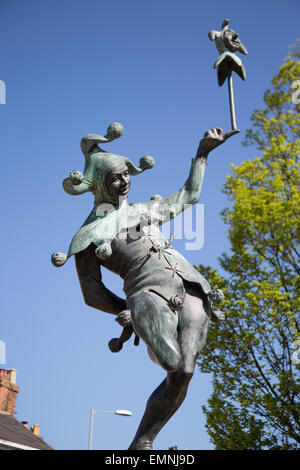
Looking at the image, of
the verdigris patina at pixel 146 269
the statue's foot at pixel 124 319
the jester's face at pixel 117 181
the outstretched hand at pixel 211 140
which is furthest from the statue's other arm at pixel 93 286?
the outstretched hand at pixel 211 140

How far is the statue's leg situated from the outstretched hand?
141cm

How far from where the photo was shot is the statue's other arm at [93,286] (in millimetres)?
4023

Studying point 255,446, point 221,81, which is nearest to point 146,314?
point 221,81

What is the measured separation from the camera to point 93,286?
4035 millimetres

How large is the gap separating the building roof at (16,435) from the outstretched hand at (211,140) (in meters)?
12.2

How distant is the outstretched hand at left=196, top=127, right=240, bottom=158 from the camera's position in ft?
14.4

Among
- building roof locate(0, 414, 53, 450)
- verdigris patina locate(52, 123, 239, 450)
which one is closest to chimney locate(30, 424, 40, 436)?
building roof locate(0, 414, 53, 450)

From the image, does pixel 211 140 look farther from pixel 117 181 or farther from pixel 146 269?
pixel 146 269

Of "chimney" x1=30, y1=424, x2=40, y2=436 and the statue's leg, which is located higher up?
"chimney" x1=30, y1=424, x2=40, y2=436

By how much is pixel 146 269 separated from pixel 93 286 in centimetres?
42

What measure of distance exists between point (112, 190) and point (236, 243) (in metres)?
8.47

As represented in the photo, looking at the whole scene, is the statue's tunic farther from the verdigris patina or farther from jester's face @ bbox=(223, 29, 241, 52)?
jester's face @ bbox=(223, 29, 241, 52)

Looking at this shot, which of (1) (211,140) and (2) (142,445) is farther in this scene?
(1) (211,140)

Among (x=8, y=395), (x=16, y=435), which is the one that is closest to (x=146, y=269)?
(x=16, y=435)
